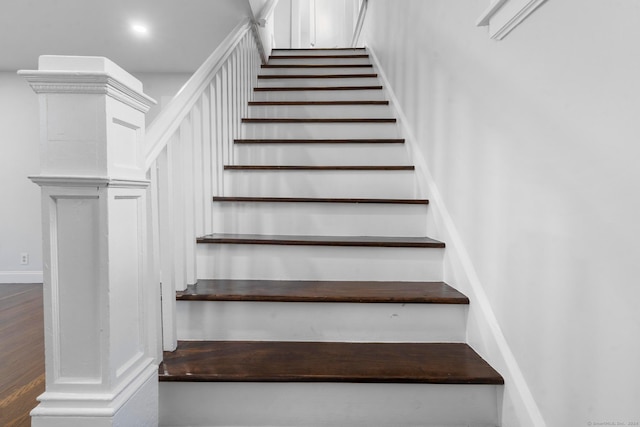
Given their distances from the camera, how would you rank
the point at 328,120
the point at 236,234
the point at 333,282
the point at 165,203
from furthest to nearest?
the point at 328,120 < the point at 236,234 < the point at 333,282 < the point at 165,203

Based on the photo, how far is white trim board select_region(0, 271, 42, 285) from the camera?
3492 millimetres

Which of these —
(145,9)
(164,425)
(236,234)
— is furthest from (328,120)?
(164,425)

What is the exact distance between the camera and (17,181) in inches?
137

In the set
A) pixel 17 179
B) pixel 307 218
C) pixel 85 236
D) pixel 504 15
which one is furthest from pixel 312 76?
pixel 17 179

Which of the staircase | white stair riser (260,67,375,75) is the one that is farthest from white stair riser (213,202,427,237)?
white stair riser (260,67,375,75)

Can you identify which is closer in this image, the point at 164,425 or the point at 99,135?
the point at 99,135

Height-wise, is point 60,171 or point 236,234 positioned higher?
point 60,171

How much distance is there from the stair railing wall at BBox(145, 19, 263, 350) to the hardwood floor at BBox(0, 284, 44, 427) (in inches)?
22.4

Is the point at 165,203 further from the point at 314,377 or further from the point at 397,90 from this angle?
the point at 397,90

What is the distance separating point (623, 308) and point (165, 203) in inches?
42.5

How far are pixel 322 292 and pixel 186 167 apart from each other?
65 cm

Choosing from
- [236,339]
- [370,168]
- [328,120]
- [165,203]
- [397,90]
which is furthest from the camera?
[397,90]

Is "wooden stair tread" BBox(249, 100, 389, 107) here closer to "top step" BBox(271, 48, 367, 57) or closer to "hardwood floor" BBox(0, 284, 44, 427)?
"top step" BBox(271, 48, 367, 57)

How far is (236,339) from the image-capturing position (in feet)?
3.97
